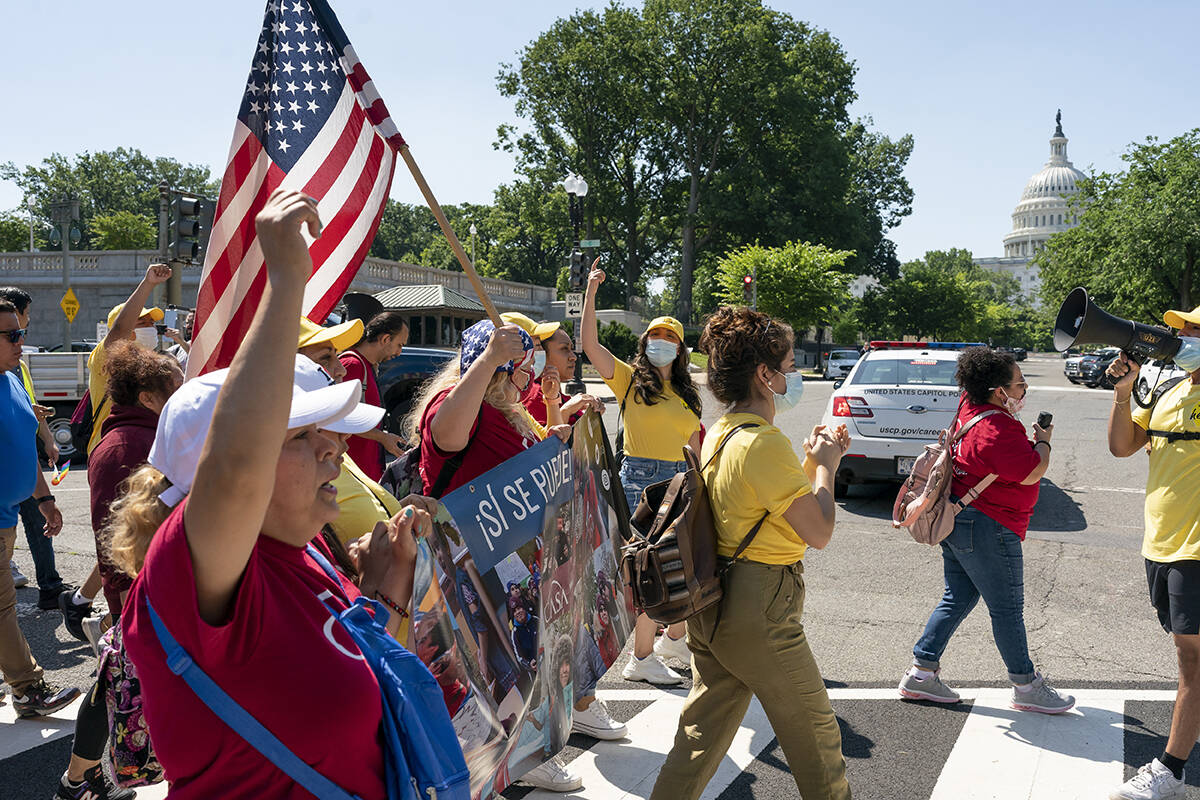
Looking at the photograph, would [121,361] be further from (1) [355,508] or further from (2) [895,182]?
(2) [895,182]

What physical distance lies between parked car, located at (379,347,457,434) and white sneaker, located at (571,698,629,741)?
31.4 ft

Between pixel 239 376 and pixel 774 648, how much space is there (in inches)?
79.0

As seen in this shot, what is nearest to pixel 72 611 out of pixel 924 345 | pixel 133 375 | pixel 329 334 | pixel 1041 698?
pixel 133 375

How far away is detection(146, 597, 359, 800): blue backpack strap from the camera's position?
1510 millimetres

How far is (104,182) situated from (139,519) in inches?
3461

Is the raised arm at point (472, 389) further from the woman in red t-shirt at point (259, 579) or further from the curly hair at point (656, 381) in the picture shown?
the curly hair at point (656, 381)

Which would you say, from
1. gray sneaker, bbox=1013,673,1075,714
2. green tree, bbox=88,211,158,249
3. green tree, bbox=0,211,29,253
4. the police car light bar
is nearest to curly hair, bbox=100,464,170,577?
gray sneaker, bbox=1013,673,1075,714

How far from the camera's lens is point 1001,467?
446 centimetres

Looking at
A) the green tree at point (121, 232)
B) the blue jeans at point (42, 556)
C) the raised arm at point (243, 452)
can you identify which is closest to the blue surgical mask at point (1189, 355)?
the raised arm at point (243, 452)

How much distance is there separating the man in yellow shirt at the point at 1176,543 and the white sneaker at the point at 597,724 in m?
2.03

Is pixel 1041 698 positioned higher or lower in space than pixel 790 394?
lower

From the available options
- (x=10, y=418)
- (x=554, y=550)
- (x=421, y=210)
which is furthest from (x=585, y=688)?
(x=421, y=210)

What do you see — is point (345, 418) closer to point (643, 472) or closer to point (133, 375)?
point (133, 375)

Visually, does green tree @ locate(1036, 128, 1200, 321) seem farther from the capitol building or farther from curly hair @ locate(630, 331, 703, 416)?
the capitol building
